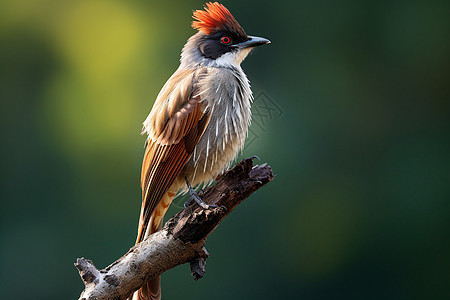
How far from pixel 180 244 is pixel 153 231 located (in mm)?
403

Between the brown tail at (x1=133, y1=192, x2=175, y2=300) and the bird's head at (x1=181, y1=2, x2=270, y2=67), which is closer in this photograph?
the brown tail at (x1=133, y1=192, x2=175, y2=300)

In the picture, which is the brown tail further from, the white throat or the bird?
the white throat

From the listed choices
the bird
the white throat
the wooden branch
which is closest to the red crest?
the bird

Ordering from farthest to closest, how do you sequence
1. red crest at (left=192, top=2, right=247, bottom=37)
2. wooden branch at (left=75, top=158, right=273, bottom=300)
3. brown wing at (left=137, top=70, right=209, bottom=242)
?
red crest at (left=192, top=2, right=247, bottom=37), brown wing at (left=137, top=70, right=209, bottom=242), wooden branch at (left=75, top=158, right=273, bottom=300)

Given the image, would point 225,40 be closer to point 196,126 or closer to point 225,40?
point 225,40

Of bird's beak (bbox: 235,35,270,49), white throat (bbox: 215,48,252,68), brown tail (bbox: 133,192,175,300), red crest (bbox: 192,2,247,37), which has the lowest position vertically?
brown tail (bbox: 133,192,175,300)

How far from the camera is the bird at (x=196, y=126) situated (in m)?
2.83

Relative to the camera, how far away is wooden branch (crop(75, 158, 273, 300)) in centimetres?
247

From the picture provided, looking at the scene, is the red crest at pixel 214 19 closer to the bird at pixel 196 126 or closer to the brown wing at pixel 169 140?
the bird at pixel 196 126

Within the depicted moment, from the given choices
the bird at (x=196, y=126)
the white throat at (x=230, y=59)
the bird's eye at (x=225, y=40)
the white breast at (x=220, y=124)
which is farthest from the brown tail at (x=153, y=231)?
the bird's eye at (x=225, y=40)

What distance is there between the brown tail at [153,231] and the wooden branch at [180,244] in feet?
0.82

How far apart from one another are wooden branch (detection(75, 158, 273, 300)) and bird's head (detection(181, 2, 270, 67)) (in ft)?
2.62

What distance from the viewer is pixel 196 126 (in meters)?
2.85

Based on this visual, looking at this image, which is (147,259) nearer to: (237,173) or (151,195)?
(151,195)
